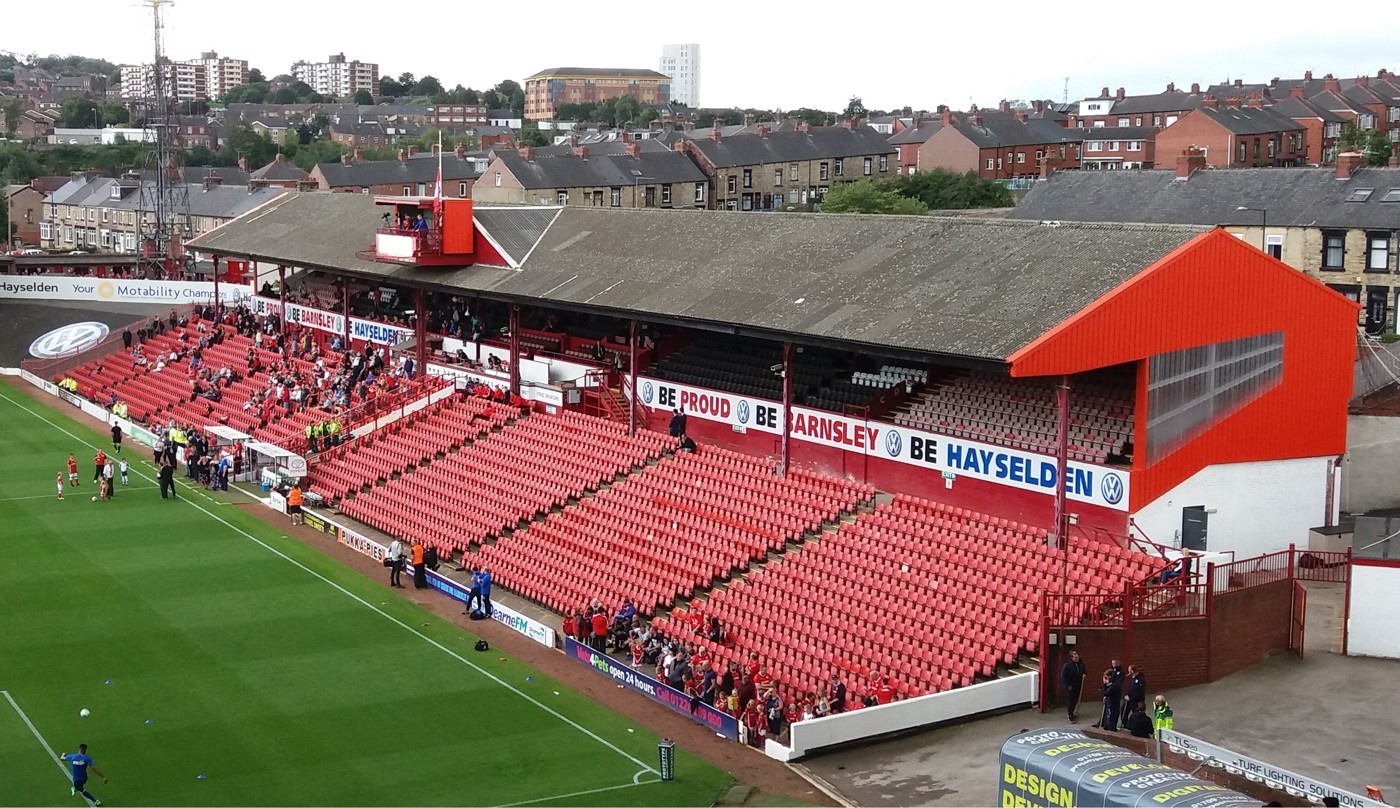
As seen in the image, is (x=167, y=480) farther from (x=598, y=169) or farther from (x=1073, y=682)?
(x=598, y=169)

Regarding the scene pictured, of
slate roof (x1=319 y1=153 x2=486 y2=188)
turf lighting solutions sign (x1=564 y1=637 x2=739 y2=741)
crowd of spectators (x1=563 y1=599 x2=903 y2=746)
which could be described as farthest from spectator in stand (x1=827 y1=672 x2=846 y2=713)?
slate roof (x1=319 y1=153 x2=486 y2=188)

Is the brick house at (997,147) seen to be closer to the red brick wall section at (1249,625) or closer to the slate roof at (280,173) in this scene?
the slate roof at (280,173)

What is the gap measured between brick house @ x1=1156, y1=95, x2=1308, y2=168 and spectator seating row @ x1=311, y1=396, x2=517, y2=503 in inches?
2138

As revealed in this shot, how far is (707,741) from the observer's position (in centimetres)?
2283

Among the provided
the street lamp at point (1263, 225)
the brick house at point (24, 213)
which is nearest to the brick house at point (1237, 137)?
the street lamp at point (1263, 225)

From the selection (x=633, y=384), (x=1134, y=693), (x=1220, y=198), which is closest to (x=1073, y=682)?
(x=1134, y=693)

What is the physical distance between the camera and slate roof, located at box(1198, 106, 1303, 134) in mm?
83750

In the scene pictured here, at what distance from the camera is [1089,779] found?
49.6ft

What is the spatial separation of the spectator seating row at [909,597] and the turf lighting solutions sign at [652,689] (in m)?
1.41

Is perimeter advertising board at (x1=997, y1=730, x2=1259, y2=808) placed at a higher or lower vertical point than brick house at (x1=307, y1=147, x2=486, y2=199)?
lower

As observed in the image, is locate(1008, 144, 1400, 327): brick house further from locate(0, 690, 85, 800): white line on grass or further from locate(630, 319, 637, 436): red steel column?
locate(0, 690, 85, 800): white line on grass

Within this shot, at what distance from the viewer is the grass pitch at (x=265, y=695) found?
2078 centimetres

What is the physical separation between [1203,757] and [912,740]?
197 inches

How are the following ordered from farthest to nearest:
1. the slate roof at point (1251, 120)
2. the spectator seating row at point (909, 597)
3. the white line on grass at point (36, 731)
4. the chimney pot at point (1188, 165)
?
the slate roof at point (1251, 120), the chimney pot at point (1188, 165), the spectator seating row at point (909, 597), the white line on grass at point (36, 731)
